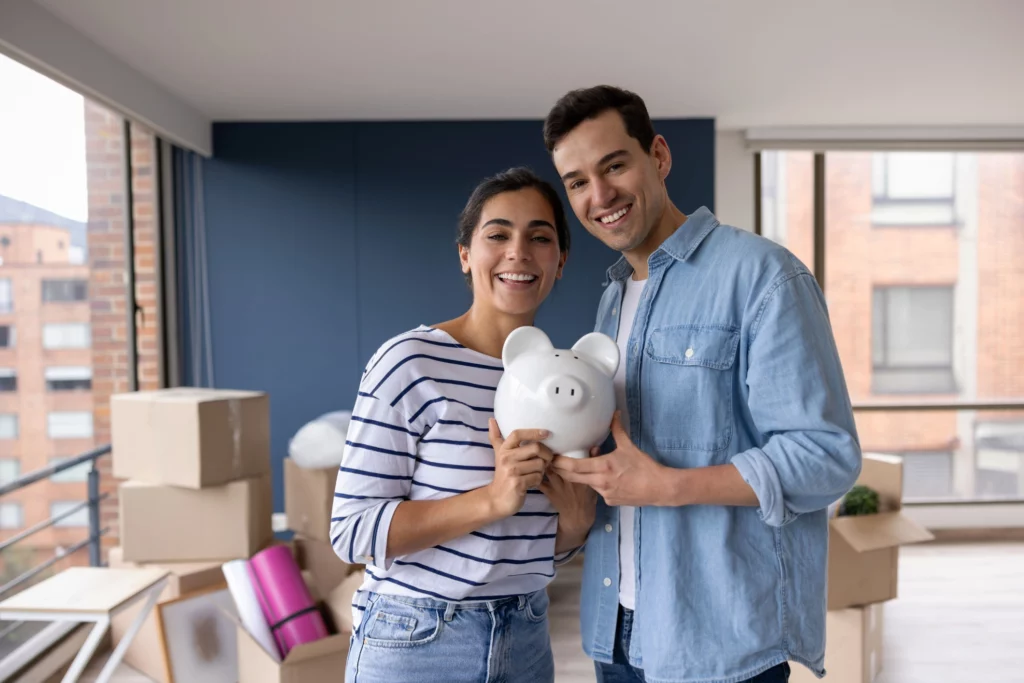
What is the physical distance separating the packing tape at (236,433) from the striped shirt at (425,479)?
5.81 ft

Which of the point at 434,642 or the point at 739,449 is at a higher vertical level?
the point at 739,449

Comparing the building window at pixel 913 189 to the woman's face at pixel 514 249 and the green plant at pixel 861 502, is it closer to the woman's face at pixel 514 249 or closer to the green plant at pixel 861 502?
the green plant at pixel 861 502

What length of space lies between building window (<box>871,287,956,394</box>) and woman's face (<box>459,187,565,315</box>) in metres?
4.61

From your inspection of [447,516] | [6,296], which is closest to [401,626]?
[447,516]

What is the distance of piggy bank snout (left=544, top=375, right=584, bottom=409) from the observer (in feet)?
3.42

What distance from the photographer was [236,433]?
279 centimetres

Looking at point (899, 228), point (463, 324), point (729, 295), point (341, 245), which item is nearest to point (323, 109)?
point (341, 245)

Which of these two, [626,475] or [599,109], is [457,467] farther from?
[599,109]

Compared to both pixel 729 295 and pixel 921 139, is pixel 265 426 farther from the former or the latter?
pixel 921 139

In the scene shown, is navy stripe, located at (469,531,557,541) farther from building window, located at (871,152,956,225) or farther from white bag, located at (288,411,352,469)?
building window, located at (871,152,956,225)

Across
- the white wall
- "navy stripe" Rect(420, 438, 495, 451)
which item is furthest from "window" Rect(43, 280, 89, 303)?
the white wall

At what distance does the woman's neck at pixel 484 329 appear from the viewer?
124 centimetres

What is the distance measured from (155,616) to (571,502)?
210cm

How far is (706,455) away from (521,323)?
388 millimetres
